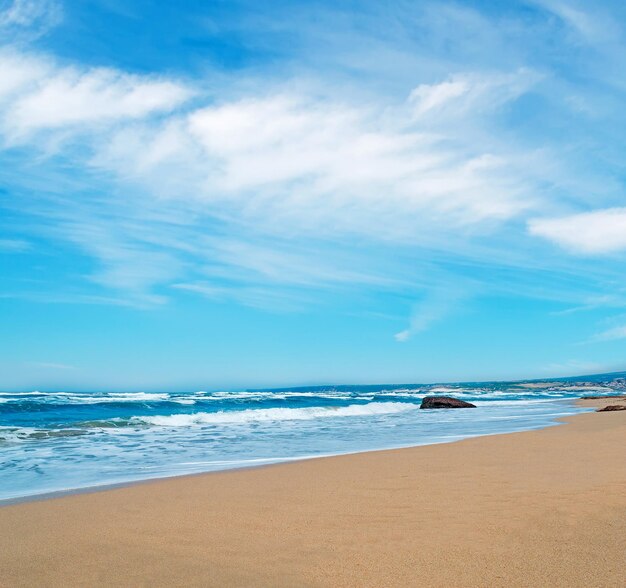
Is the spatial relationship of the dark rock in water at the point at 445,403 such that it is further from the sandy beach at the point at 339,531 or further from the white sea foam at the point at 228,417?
the sandy beach at the point at 339,531

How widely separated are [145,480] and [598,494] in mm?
5815

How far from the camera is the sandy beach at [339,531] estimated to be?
3580mm

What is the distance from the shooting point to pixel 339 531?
4562 millimetres

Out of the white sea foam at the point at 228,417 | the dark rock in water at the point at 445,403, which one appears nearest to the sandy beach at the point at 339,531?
the white sea foam at the point at 228,417

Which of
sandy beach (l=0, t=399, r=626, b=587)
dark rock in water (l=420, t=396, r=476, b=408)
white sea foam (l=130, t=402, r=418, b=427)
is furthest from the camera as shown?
dark rock in water (l=420, t=396, r=476, b=408)

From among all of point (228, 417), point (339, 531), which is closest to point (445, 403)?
point (228, 417)

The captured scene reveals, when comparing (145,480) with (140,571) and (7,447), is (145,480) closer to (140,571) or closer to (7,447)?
(140,571)

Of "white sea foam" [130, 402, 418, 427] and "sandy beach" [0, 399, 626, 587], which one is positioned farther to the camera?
"white sea foam" [130, 402, 418, 427]

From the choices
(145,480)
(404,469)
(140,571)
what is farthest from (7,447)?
(140,571)

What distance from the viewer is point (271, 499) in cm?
600

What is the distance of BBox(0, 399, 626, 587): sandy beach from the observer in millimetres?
3580

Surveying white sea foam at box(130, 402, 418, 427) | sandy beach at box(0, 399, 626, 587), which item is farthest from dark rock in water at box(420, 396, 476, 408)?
sandy beach at box(0, 399, 626, 587)

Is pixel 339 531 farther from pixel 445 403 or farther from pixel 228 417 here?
pixel 445 403

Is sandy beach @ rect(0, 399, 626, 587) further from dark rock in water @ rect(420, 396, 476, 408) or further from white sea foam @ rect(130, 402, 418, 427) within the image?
dark rock in water @ rect(420, 396, 476, 408)
